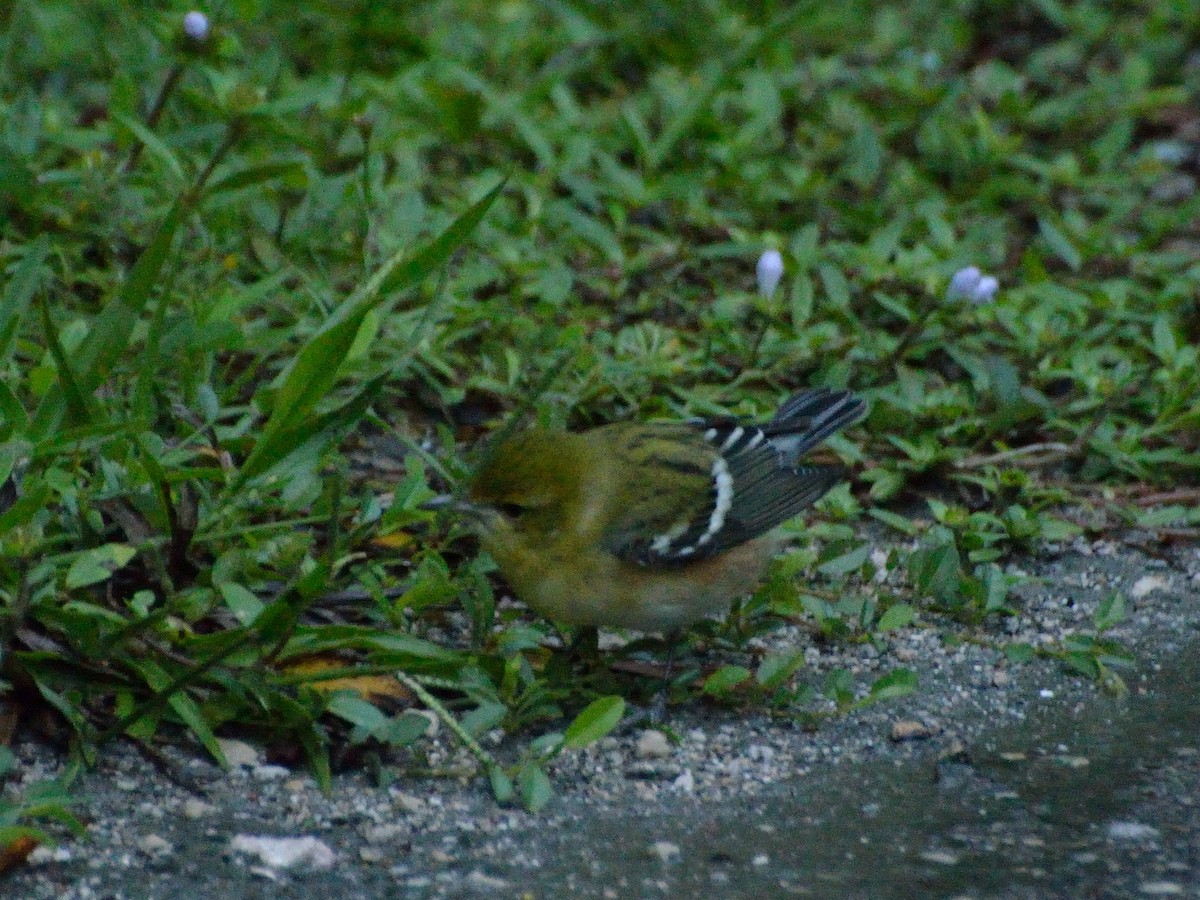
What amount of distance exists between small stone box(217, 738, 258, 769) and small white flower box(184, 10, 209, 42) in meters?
2.31

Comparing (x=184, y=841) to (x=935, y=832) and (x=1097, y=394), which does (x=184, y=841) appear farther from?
(x=1097, y=394)

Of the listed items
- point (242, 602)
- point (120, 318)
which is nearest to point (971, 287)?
point (120, 318)

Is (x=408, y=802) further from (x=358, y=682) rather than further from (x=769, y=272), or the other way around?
(x=769, y=272)

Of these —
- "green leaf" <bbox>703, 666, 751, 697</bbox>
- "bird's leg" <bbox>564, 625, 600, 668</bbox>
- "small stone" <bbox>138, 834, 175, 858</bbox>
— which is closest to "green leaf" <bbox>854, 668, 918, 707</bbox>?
"green leaf" <bbox>703, 666, 751, 697</bbox>

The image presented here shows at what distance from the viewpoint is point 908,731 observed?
13.6 ft

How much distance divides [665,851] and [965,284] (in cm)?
275

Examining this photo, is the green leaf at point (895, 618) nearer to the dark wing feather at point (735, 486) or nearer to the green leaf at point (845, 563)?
the green leaf at point (845, 563)

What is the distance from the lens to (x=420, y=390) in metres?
5.52

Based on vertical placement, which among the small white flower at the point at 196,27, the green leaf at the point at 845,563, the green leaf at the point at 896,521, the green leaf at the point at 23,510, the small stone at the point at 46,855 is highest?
the small white flower at the point at 196,27

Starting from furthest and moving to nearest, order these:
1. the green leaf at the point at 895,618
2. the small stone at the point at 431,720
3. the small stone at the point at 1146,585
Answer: the small stone at the point at 1146,585
the green leaf at the point at 895,618
the small stone at the point at 431,720

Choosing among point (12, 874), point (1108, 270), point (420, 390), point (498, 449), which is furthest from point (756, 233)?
point (12, 874)

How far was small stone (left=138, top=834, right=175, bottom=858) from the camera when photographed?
343 centimetres

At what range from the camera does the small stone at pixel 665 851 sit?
3.53 meters

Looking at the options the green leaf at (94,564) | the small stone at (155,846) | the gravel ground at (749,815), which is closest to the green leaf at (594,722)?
the gravel ground at (749,815)
